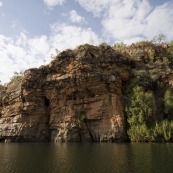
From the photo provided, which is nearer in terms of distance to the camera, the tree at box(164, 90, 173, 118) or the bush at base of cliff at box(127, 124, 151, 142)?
the bush at base of cliff at box(127, 124, 151, 142)

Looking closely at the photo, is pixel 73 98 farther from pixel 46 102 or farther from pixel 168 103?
pixel 168 103

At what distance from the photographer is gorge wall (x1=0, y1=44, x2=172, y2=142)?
49.3 metres

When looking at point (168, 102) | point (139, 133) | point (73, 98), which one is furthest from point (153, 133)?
point (73, 98)

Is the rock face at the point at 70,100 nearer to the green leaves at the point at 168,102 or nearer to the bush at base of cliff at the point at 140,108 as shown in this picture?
the bush at base of cliff at the point at 140,108

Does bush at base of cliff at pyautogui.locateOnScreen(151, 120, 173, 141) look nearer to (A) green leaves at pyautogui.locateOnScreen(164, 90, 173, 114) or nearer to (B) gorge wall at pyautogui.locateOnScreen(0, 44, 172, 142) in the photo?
(A) green leaves at pyautogui.locateOnScreen(164, 90, 173, 114)

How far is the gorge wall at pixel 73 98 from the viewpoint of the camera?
49.3 meters

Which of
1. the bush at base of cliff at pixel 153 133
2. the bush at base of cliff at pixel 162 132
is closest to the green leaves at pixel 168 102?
the bush at base of cliff at pixel 153 133

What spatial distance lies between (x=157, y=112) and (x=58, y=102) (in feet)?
81.7

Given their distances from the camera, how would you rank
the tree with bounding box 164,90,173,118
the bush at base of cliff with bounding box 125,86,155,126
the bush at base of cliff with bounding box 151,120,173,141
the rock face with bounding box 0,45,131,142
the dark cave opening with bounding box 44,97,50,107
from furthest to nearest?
the dark cave opening with bounding box 44,97,50,107 < the rock face with bounding box 0,45,131,142 < the tree with bounding box 164,90,173,118 < the bush at base of cliff with bounding box 125,86,155,126 < the bush at base of cliff with bounding box 151,120,173,141

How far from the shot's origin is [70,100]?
53344mm

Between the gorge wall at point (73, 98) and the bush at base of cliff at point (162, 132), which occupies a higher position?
the gorge wall at point (73, 98)

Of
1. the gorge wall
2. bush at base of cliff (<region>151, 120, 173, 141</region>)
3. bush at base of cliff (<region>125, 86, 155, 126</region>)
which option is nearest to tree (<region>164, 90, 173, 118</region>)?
the gorge wall

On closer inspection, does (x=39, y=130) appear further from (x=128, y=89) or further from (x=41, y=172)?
(x=41, y=172)

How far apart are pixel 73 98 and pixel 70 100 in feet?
3.06
